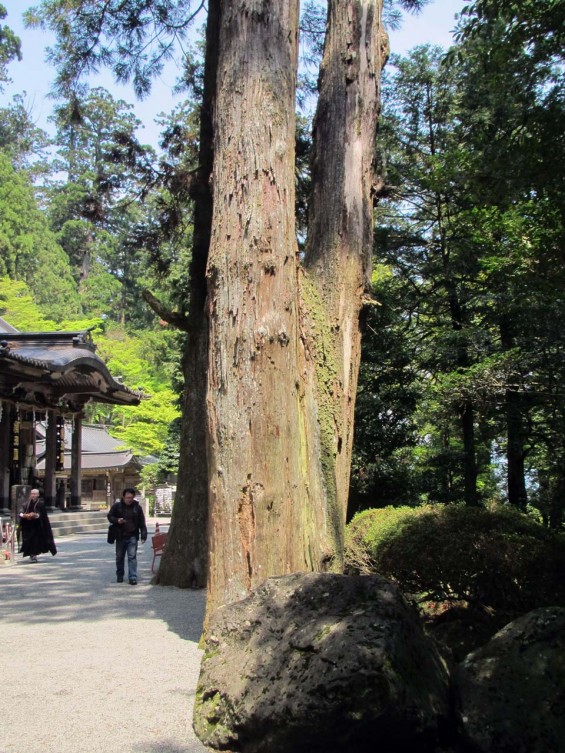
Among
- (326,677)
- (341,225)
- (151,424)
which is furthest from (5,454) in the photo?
(326,677)

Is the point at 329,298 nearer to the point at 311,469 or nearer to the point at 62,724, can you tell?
the point at 311,469

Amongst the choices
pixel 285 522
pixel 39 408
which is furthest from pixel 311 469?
pixel 39 408

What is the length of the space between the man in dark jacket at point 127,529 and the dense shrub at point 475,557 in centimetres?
414

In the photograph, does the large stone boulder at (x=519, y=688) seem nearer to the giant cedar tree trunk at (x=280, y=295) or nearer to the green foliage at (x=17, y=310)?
the giant cedar tree trunk at (x=280, y=295)

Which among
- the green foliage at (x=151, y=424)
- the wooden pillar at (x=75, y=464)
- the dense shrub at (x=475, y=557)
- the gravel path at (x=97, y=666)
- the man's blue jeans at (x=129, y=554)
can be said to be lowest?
the gravel path at (x=97, y=666)

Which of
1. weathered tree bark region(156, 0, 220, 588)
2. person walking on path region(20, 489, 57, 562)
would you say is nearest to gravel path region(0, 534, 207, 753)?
weathered tree bark region(156, 0, 220, 588)

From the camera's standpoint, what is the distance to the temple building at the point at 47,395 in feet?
62.5

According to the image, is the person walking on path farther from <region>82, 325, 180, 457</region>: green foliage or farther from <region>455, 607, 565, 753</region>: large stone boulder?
<region>82, 325, 180, 457</region>: green foliage

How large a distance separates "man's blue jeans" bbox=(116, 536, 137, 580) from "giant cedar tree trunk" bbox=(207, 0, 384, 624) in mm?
5380

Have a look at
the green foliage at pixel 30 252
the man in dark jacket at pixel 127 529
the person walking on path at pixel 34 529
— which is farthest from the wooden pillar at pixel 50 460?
the green foliage at pixel 30 252

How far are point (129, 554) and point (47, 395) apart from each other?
13148mm

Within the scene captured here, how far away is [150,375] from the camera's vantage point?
38656 mm

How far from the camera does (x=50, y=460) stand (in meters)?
23.1

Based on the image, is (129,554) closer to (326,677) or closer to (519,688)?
(326,677)
